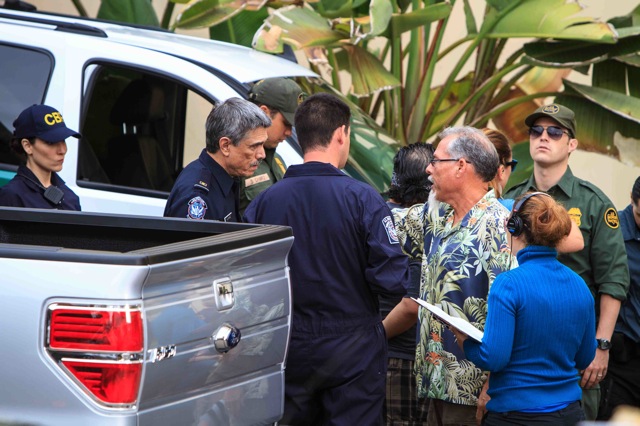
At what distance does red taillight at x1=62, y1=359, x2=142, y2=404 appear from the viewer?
295cm

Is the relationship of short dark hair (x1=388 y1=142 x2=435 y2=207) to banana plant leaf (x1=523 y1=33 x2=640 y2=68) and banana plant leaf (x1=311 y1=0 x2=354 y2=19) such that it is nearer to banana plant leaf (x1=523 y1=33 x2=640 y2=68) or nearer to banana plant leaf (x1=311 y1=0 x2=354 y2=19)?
banana plant leaf (x1=311 y1=0 x2=354 y2=19)

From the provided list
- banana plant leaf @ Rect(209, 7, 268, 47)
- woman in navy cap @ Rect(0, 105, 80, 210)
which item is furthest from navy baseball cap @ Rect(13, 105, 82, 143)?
banana plant leaf @ Rect(209, 7, 268, 47)

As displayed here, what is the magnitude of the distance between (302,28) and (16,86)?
2012 millimetres

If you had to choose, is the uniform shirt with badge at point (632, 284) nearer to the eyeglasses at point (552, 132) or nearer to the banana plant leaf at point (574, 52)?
the eyeglasses at point (552, 132)

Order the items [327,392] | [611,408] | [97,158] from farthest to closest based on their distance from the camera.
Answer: [97,158], [611,408], [327,392]

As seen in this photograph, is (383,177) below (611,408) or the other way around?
the other way around

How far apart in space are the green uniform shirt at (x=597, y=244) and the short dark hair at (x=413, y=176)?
2.27 ft

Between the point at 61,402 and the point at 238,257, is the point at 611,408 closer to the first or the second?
the point at 238,257

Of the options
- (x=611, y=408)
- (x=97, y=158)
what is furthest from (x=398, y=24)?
(x=611, y=408)

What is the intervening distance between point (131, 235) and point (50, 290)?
1291mm

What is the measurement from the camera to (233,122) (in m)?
4.64

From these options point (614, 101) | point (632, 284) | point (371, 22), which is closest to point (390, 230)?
point (632, 284)

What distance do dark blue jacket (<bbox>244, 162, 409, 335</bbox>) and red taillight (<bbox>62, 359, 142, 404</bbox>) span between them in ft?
4.27

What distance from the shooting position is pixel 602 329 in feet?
16.4
